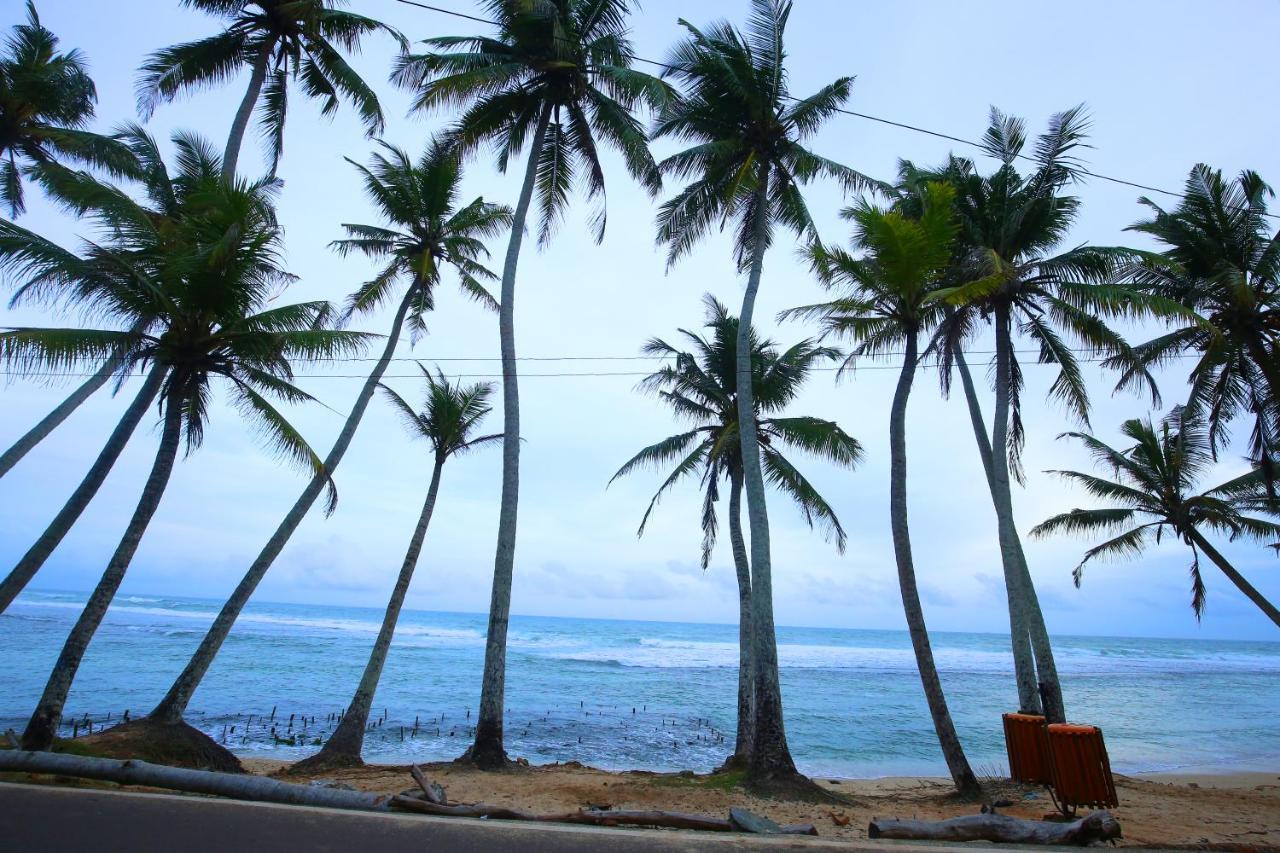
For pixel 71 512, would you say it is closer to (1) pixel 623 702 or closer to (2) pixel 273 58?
(2) pixel 273 58

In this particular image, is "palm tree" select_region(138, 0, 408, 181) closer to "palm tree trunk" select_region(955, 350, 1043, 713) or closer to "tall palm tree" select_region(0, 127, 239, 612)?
"tall palm tree" select_region(0, 127, 239, 612)

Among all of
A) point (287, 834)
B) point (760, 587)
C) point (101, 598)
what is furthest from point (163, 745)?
point (760, 587)

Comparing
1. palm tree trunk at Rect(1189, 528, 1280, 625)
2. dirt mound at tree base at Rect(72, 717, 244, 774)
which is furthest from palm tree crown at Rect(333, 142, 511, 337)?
palm tree trunk at Rect(1189, 528, 1280, 625)

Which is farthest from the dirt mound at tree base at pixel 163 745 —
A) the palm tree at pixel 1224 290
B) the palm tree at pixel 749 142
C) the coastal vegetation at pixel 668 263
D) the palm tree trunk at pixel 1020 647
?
the palm tree at pixel 1224 290

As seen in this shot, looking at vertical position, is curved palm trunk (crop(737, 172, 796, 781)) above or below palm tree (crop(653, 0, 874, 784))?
below

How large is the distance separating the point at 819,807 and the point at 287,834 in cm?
741

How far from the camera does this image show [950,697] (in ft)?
115

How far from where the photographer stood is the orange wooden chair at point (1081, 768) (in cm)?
714

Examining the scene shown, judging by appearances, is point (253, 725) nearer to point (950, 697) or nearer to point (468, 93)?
point (468, 93)

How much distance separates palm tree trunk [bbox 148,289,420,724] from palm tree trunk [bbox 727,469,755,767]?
322 inches

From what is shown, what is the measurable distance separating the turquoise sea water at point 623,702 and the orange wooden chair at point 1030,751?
28.7 ft

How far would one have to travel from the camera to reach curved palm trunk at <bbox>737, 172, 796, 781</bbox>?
10.3 m

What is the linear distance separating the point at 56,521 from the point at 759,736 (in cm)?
1118

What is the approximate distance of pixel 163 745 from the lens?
9805 mm
